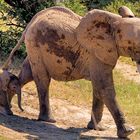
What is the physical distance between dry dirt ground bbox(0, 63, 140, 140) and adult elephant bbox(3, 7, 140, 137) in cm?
22

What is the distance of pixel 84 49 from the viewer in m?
7.53

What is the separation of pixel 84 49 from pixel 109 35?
51 centimetres

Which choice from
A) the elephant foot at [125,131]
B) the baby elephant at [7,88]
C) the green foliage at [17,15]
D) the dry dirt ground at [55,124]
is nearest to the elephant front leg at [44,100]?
the dry dirt ground at [55,124]

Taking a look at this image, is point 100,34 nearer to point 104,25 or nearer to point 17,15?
point 104,25

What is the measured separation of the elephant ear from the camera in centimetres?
711

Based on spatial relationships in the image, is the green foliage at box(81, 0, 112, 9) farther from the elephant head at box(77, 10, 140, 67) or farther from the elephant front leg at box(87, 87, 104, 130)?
the elephant head at box(77, 10, 140, 67)

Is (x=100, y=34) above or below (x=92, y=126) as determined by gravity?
above

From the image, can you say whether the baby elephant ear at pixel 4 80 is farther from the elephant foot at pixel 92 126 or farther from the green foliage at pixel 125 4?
the green foliage at pixel 125 4

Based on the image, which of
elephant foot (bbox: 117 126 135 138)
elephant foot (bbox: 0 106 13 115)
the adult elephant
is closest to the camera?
the adult elephant

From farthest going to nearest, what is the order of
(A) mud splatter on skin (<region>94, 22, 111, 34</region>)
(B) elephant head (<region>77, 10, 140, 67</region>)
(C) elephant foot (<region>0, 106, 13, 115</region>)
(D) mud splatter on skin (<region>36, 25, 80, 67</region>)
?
(C) elephant foot (<region>0, 106, 13, 115</region>), (D) mud splatter on skin (<region>36, 25, 80, 67</region>), (A) mud splatter on skin (<region>94, 22, 111, 34</region>), (B) elephant head (<region>77, 10, 140, 67</region>)

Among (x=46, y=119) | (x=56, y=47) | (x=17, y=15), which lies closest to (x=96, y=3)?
(x=17, y=15)

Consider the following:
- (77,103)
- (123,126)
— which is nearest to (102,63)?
(123,126)

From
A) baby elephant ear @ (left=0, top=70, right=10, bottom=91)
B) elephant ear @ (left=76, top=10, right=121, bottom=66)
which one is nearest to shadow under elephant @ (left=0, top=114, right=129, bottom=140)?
baby elephant ear @ (left=0, top=70, right=10, bottom=91)

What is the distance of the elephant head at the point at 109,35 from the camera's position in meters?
6.84
